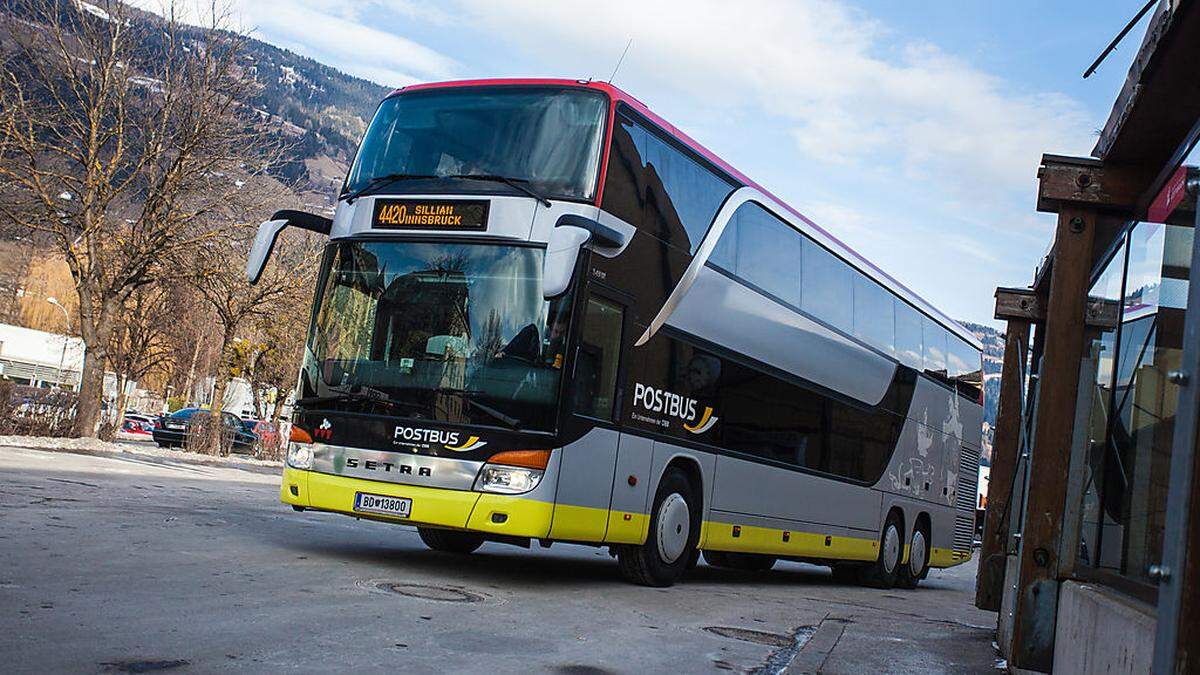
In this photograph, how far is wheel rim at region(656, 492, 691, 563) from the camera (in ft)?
39.8

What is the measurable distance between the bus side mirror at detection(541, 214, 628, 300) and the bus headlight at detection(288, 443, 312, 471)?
2.66m

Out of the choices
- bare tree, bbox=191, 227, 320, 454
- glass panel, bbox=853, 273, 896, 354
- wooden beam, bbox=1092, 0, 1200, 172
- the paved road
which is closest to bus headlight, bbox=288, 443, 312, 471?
the paved road

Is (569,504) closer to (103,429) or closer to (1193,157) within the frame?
(1193,157)

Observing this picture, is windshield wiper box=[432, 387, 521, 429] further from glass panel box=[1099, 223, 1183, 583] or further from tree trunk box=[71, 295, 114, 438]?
tree trunk box=[71, 295, 114, 438]

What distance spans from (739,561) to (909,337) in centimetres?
435

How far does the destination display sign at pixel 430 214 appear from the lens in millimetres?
10781

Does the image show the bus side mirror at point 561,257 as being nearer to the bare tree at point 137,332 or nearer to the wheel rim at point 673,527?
the wheel rim at point 673,527

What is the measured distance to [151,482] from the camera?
744 inches

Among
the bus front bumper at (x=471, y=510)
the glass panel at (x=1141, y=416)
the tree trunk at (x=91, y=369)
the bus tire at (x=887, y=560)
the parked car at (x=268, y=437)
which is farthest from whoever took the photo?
the parked car at (x=268, y=437)

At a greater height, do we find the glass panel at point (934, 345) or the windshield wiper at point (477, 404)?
the glass panel at point (934, 345)

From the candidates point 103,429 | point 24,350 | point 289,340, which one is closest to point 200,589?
point 103,429

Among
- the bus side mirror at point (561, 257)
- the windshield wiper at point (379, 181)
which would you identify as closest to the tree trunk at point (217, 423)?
the windshield wiper at point (379, 181)

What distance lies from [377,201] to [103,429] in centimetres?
2399

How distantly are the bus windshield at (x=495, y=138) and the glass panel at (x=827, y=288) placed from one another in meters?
5.20
